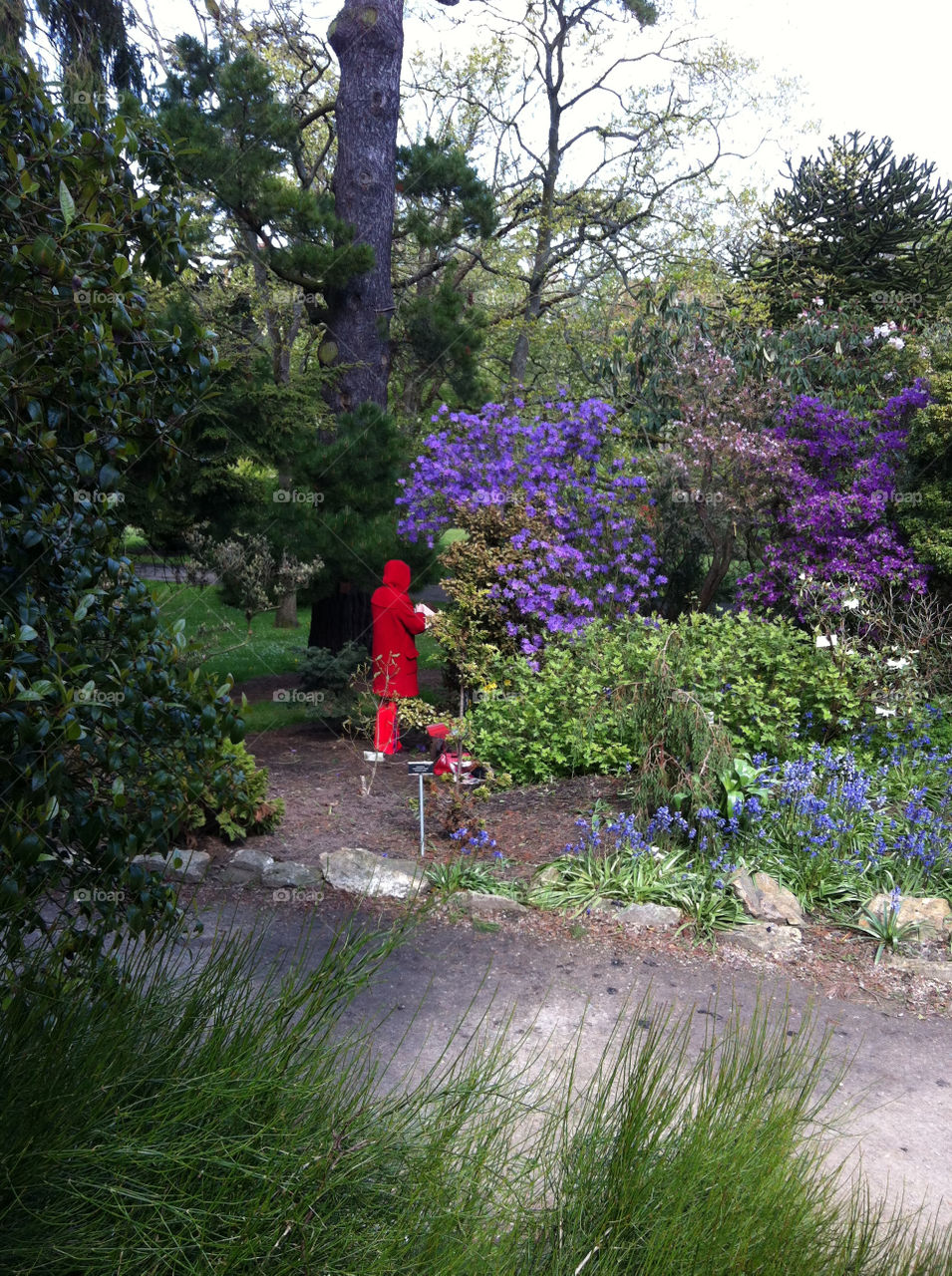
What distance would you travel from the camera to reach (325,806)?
7.03 meters

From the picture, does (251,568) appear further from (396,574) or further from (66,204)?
(66,204)

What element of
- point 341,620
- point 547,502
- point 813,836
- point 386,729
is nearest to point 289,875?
point 813,836

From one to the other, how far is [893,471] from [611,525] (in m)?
3.10

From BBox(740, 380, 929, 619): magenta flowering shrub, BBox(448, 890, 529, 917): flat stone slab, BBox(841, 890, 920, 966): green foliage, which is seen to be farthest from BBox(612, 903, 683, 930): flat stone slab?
BBox(740, 380, 929, 619): magenta flowering shrub

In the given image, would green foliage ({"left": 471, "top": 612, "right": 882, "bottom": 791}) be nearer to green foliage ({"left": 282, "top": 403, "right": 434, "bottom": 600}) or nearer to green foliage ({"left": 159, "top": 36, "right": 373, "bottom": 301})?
green foliage ({"left": 282, "top": 403, "right": 434, "bottom": 600})

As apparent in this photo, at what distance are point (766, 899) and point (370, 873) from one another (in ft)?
6.77

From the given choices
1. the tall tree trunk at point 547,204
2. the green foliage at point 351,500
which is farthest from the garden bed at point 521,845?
the tall tree trunk at point 547,204

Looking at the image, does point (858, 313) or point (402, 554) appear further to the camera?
point (858, 313)

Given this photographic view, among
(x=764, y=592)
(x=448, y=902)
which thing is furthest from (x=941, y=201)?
(x=448, y=902)

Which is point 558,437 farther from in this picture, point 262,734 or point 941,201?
point 941,201

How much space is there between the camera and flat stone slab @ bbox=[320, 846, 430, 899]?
17.7 ft

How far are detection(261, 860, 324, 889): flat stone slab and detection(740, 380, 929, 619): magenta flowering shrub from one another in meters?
5.78

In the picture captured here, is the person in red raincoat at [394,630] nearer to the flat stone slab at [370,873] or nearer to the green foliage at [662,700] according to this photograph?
the green foliage at [662,700]

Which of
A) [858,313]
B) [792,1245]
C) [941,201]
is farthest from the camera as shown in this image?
[941,201]
